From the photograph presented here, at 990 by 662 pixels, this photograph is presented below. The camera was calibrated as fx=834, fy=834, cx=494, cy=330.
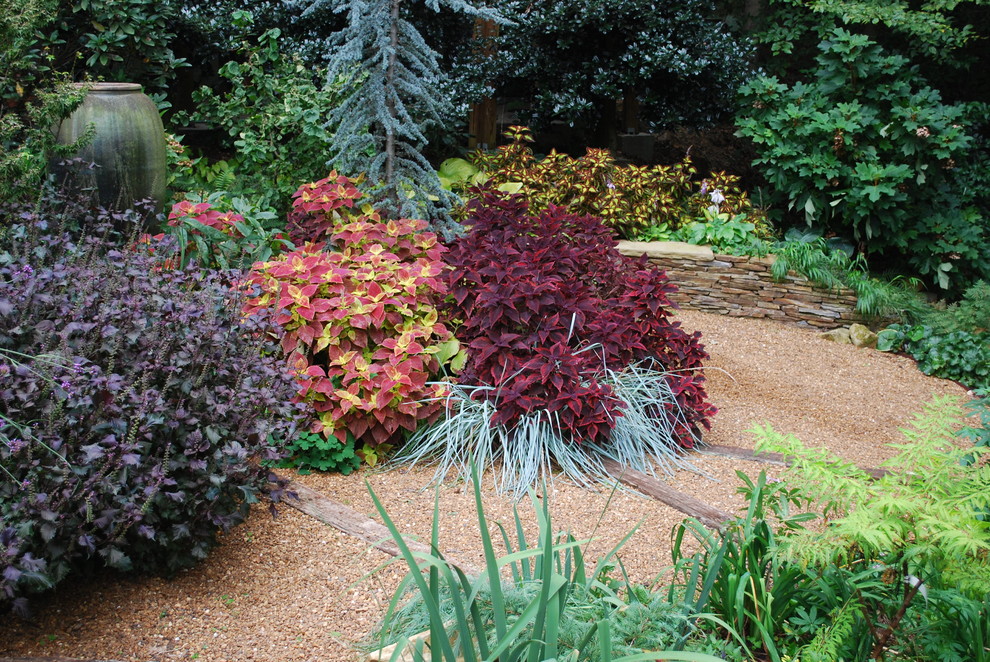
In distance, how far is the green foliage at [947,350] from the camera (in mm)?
5641

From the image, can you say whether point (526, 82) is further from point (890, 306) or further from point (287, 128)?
point (890, 306)

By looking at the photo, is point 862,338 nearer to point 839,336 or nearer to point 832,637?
point 839,336

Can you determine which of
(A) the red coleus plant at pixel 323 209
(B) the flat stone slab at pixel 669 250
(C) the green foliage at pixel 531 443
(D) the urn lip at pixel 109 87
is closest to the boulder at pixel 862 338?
(B) the flat stone slab at pixel 669 250

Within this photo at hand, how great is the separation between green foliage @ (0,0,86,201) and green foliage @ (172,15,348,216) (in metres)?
1.18

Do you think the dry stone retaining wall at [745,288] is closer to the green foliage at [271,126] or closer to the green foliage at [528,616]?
the green foliage at [271,126]

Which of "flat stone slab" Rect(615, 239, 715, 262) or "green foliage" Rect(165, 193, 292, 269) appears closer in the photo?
"green foliage" Rect(165, 193, 292, 269)

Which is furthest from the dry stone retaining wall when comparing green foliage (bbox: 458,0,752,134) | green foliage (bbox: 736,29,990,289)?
green foliage (bbox: 458,0,752,134)

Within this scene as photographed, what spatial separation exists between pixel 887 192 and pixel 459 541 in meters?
5.20

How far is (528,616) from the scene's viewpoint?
68.1 inches

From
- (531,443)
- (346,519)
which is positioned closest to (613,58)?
(531,443)

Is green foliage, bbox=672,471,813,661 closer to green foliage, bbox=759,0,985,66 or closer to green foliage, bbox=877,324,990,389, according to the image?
green foliage, bbox=877,324,990,389

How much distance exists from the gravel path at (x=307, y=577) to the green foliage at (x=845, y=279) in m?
2.02

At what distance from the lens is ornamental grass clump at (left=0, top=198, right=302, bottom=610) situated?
2092 millimetres

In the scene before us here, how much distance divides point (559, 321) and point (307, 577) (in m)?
1.67
